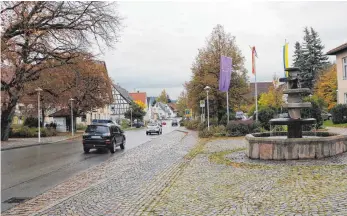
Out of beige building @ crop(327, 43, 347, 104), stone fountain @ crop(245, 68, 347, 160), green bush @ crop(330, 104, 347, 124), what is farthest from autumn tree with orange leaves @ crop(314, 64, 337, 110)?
stone fountain @ crop(245, 68, 347, 160)

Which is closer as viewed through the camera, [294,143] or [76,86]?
[294,143]

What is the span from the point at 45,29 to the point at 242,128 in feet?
52.2

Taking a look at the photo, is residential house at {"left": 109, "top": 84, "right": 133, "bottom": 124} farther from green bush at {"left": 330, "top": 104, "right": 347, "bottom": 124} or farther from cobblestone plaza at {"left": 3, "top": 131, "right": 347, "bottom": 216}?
cobblestone plaza at {"left": 3, "top": 131, "right": 347, "bottom": 216}

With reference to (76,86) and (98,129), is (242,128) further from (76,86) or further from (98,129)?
(76,86)

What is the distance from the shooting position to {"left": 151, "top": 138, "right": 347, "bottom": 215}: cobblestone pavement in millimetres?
6377

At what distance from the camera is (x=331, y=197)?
686 centimetres

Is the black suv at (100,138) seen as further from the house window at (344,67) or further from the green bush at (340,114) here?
the house window at (344,67)

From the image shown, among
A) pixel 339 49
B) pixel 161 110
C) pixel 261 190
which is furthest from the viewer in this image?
pixel 161 110

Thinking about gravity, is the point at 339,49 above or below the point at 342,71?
above

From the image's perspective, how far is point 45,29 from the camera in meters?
25.1

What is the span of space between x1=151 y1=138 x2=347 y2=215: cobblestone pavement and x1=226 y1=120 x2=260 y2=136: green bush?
15923 millimetres

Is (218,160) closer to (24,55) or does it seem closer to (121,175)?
(121,175)

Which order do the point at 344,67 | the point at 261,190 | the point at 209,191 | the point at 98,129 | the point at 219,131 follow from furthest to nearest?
the point at 344,67 < the point at 219,131 < the point at 98,129 < the point at 209,191 < the point at 261,190

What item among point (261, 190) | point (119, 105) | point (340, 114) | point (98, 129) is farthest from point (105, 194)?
point (119, 105)
